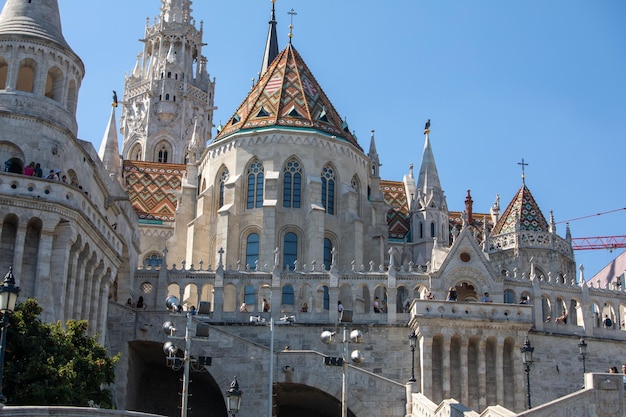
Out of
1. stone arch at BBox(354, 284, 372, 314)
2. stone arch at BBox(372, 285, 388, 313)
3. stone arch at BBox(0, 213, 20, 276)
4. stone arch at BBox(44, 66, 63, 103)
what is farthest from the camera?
stone arch at BBox(354, 284, 372, 314)

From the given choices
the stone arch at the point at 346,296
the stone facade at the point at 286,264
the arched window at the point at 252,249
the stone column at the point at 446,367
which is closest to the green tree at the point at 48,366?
the stone facade at the point at 286,264

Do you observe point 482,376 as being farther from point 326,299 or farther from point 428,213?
point 428,213

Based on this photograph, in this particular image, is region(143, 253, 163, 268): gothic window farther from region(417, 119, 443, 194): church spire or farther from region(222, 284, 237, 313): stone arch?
region(417, 119, 443, 194): church spire

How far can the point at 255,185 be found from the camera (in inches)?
1865

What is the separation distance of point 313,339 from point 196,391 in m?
4.76

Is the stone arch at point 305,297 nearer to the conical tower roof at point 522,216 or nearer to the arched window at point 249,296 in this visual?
the arched window at point 249,296

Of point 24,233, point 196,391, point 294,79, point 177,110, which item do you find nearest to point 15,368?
point 24,233

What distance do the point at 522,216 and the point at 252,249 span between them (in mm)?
13695

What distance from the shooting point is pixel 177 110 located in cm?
7506

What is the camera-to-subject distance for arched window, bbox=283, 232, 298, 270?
4606 cm

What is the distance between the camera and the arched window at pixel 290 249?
4606cm

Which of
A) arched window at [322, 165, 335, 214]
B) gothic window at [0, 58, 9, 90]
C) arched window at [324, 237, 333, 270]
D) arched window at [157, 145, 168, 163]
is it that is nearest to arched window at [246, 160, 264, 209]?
arched window at [322, 165, 335, 214]

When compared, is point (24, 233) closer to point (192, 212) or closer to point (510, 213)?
point (192, 212)

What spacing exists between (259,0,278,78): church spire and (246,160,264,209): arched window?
24323 millimetres
